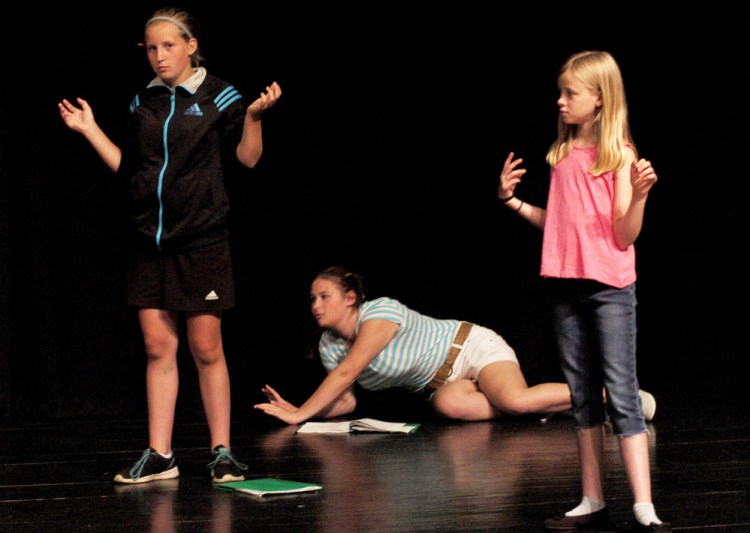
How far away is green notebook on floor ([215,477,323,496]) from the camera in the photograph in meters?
2.21

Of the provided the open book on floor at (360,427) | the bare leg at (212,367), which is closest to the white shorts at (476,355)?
the open book on floor at (360,427)

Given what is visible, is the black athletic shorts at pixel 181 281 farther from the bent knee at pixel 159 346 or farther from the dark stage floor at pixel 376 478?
the dark stage floor at pixel 376 478

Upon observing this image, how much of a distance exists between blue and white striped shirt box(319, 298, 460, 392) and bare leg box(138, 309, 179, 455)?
119 centimetres

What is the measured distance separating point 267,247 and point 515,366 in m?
1.06

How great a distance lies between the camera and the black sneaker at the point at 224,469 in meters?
2.38

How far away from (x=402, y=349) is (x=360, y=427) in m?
0.42

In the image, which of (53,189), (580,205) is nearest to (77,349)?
(53,189)

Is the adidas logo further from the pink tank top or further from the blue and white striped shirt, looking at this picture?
the blue and white striped shirt

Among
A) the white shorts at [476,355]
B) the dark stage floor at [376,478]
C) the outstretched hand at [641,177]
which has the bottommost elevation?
the dark stage floor at [376,478]

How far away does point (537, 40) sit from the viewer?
421 centimetres

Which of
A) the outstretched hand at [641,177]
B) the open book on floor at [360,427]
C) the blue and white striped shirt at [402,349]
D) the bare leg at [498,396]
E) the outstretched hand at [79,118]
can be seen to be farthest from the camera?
the blue and white striped shirt at [402,349]

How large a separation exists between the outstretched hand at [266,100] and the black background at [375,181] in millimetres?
1583

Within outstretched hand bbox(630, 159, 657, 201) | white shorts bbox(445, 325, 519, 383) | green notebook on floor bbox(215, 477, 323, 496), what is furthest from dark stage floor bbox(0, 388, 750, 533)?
outstretched hand bbox(630, 159, 657, 201)

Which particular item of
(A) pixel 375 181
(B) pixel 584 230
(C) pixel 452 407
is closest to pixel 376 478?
(B) pixel 584 230
